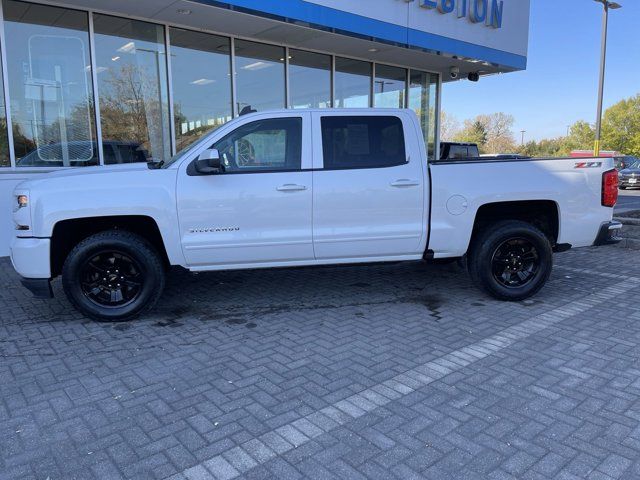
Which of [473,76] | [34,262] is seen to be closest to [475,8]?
[473,76]

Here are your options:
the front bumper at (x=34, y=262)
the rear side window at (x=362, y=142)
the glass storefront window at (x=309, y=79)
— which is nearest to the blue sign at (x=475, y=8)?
the glass storefront window at (x=309, y=79)

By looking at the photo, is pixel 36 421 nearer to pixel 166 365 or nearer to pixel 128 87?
pixel 166 365

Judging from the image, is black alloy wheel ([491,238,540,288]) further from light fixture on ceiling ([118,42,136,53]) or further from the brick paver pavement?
light fixture on ceiling ([118,42,136,53])

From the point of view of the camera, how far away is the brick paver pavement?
2660 millimetres

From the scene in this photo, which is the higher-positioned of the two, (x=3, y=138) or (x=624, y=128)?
(x=624, y=128)

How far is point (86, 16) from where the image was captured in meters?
8.42

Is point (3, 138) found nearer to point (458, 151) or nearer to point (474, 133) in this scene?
point (458, 151)

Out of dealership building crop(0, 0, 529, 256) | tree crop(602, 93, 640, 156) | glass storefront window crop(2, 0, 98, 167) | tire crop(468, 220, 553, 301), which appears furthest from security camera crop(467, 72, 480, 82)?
tree crop(602, 93, 640, 156)

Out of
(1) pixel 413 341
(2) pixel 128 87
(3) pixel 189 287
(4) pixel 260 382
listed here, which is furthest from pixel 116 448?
(2) pixel 128 87

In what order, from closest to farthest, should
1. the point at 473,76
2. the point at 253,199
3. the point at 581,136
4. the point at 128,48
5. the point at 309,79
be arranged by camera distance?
1. the point at 253,199
2. the point at 128,48
3. the point at 309,79
4. the point at 473,76
5. the point at 581,136

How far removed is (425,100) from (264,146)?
984 centimetres

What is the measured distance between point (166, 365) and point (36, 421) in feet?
3.24

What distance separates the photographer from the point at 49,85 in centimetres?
837

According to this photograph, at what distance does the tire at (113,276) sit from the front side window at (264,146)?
3.85 feet
